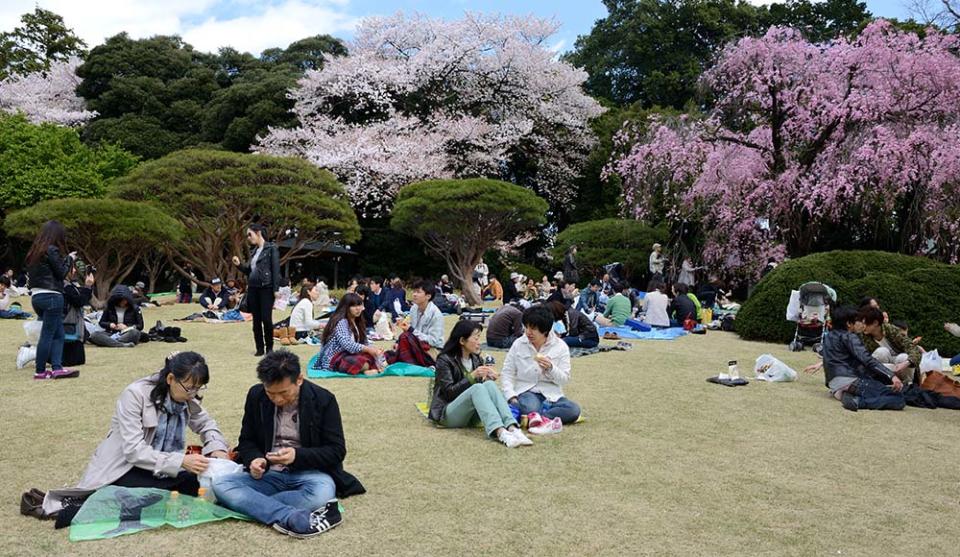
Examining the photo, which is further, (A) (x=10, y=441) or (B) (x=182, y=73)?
(B) (x=182, y=73)

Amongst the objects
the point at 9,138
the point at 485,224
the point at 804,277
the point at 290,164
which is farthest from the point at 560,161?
the point at 9,138

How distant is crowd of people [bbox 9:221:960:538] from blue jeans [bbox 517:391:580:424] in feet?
0.03

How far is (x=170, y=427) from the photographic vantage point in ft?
13.3

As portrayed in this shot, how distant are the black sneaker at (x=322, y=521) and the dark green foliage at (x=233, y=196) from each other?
→ 16707mm

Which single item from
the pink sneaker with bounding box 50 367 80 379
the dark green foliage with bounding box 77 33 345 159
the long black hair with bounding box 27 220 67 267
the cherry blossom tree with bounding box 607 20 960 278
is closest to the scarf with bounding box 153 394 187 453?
the long black hair with bounding box 27 220 67 267

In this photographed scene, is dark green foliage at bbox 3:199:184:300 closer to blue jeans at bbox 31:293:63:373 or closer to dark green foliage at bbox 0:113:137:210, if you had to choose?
dark green foliage at bbox 0:113:137:210

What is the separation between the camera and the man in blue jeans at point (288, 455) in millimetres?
3809

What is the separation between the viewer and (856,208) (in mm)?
16281

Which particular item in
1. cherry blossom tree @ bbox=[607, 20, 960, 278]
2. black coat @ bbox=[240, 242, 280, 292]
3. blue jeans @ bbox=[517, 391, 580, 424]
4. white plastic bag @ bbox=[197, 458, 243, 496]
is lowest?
white plastic bag @ bbox=[197, 458, 243, 496]

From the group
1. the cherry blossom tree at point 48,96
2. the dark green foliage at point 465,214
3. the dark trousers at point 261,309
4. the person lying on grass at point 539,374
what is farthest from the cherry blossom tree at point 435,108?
the person lying on grass at point 539,374

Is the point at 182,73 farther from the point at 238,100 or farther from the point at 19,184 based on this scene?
the point at 19,184

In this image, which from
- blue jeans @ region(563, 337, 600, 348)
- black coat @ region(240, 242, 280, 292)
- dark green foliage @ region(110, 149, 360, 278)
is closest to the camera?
black coat @ region(240, 242, 280, 292)

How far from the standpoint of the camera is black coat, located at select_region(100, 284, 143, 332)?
433 inches

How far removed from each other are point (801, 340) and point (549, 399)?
7.09m
